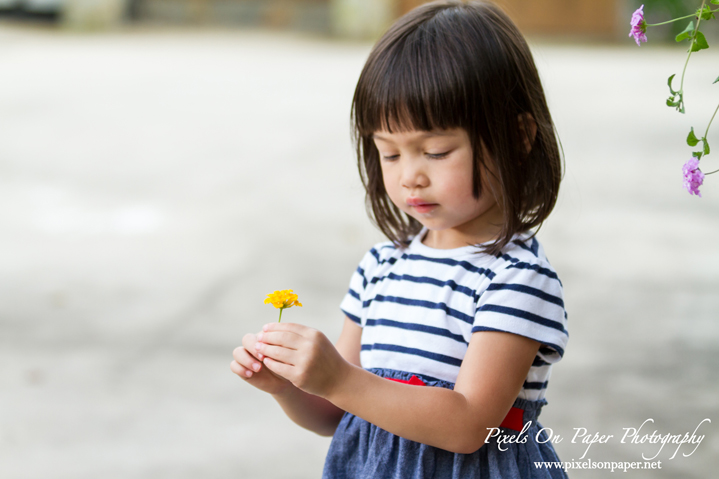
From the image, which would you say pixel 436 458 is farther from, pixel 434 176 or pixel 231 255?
pixel 231 255

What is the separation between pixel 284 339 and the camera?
3.30ft

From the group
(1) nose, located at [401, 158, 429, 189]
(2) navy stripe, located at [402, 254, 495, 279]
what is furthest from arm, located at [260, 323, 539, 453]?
(1) nose, located at [401, 158, 429, 189]

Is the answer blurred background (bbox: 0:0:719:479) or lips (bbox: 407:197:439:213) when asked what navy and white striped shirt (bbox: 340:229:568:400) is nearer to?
lips (bbox: 407:197:439:213)

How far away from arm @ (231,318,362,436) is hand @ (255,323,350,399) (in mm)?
47

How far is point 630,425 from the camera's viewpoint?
213 cm

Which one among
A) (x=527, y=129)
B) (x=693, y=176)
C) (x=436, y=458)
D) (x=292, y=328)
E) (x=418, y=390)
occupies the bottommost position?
(x=436, y=458)

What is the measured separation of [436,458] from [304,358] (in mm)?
275

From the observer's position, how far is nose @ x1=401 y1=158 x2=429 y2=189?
108 cm

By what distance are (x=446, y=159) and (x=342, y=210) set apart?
3.04m

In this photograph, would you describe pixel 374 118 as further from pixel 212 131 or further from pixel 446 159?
pixel 212 131

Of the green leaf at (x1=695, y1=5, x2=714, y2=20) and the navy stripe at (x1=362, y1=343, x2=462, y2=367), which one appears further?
the navy stripe at (x1=362, y1=343, x2=462, y2=367)

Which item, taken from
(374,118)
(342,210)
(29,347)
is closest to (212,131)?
(342,210)

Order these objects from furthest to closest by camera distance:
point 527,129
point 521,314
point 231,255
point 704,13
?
point 231,255, point 527,129, point 521,314, point 704,13

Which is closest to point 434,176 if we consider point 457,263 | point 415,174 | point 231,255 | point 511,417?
point 415,174
